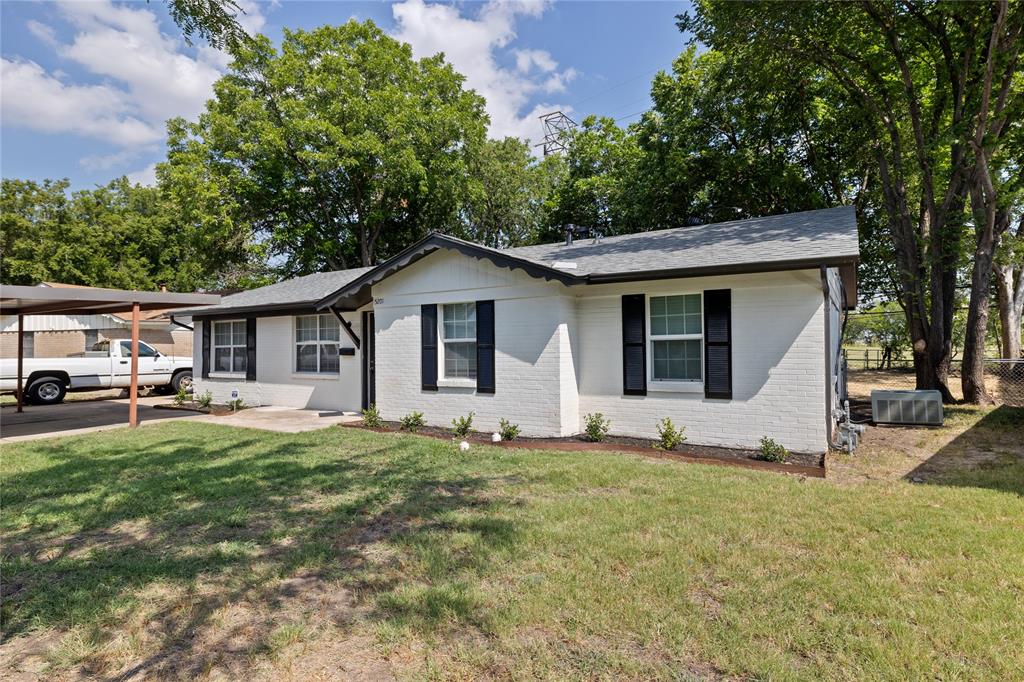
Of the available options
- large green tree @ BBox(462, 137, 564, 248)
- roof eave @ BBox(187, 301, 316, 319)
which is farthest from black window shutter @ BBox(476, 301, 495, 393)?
large green tree @ BBox(462, 137, 564, 248)

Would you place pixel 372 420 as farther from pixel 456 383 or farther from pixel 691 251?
pixel 691 251

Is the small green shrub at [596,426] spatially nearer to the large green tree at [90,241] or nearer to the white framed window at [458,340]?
the white framed window at [458,340]

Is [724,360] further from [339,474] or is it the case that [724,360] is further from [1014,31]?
[1014,31]

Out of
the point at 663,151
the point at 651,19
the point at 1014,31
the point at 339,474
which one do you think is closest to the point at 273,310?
the point at 339,474

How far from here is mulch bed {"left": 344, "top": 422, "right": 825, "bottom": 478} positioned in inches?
272

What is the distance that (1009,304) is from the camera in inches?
752

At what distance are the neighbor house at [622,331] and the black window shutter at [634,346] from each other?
19 millimetres

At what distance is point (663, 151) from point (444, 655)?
782 inches

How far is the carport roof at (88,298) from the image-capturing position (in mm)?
8805

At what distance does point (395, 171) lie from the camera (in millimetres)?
22766

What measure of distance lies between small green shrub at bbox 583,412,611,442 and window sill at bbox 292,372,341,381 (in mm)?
6593

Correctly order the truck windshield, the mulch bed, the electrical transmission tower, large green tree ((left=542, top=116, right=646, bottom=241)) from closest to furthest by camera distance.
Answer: the mulch bed → the truck windshield → large green tree ((left=542, top=116, right=646, bottom=241)) → the electrical transmission tower

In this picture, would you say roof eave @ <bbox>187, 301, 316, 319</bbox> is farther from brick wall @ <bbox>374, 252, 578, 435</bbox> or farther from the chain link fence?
the chain link fence

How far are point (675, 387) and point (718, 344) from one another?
936 mm
